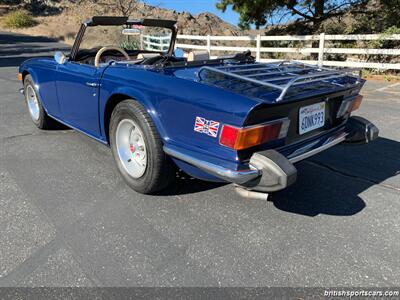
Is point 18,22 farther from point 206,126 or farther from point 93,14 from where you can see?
point 206,126

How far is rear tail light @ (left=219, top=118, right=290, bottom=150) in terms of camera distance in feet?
7.38

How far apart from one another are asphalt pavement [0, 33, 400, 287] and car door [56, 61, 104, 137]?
449mm

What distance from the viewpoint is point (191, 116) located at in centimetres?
248

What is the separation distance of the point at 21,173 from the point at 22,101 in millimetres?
3825

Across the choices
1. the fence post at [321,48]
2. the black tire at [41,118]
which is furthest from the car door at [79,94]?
the fence post at [321,48]

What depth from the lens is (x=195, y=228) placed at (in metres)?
2.65

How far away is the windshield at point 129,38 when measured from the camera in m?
4.16

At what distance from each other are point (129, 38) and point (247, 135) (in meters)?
14.1

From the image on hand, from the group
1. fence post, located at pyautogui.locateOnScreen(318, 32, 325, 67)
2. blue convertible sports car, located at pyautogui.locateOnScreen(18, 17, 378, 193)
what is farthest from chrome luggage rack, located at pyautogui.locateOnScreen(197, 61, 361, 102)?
fence post, located at pyautogui.locateOnScreen(318, 32, 325, 67)

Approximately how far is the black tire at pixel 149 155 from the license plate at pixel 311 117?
3.49 feet

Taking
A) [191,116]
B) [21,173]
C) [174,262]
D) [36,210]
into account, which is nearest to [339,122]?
[191,116]

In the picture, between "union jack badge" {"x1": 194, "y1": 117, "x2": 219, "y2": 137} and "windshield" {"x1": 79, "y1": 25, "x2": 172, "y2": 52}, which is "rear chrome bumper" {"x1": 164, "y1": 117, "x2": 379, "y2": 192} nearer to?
"union jack badge" {"x1": 194, "y1": 117, "x2": 219, "y2": 137}

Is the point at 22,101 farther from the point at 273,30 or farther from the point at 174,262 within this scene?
the point at 273,30

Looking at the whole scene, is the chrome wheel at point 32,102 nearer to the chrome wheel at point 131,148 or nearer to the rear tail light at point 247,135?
the chrome wheel at point 131,148
